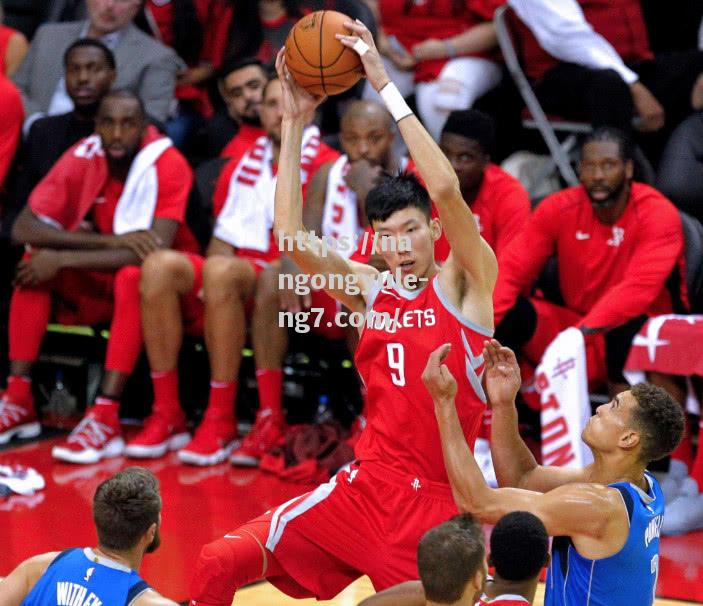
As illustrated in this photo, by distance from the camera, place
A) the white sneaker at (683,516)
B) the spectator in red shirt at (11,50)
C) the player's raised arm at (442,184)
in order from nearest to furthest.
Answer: the player's raised arm at (442,184), the white sneaker at (683,516), the spectator in red shirt at (11,50)

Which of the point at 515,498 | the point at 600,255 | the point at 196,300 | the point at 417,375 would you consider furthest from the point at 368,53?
the point at 196,300

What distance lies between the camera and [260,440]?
7188 millimetres

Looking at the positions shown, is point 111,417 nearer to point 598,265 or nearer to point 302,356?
point 302,356

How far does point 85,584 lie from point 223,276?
349cm

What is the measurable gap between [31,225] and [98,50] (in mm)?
1123

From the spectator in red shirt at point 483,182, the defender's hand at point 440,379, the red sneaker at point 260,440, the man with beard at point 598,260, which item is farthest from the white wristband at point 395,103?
the red sneaker at point 260,440

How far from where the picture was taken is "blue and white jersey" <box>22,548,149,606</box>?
3756 millimetres

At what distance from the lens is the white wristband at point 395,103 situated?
4.21 m

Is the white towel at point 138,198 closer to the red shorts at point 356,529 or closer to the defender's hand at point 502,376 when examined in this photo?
the red shorts at point 356,529

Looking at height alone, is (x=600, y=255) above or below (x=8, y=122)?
below

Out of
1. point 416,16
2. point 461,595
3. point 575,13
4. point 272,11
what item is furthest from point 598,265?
point 461,595

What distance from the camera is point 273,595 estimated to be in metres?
5.32

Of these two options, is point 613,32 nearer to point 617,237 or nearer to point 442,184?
point 617,237

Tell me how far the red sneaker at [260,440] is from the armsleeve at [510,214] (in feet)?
4.78
